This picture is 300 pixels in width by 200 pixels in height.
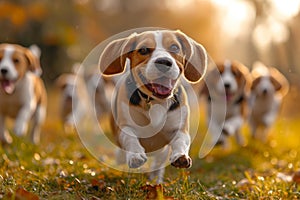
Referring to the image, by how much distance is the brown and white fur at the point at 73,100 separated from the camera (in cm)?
1066

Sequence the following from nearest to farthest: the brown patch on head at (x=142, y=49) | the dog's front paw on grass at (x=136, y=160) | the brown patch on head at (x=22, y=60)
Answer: the dog's front paw on grass at (x=136, y=160) < the brown patch on head at (x=142, y=49) < the brown patch on head at (x=22, y=60)

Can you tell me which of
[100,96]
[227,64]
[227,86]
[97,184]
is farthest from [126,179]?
[100,96]

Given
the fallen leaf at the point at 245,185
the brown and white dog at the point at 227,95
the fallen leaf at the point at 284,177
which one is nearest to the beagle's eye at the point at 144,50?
the fallen leaf at the point at 245,185

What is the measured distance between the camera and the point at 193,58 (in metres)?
4.32

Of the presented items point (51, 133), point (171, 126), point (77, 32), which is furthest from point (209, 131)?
point (77, 32)

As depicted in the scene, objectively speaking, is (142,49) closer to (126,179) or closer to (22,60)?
(126,179)

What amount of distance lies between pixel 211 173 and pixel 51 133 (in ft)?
16.9

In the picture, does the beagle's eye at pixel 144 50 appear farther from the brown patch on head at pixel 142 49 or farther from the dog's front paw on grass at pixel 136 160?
the dog's front paw on grass at pixel 136 160

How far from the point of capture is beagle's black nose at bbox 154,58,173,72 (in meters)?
3.90

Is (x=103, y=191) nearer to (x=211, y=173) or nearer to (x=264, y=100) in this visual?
(x=211, y=173)

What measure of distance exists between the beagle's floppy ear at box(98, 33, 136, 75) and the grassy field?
868mm

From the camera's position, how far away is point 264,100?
9414 millimetres

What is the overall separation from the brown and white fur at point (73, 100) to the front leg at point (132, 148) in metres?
6.05

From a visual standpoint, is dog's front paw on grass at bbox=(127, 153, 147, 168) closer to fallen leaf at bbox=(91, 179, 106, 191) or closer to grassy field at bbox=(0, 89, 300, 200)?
grassy field at bbox=(0, 89, 300, 200)
